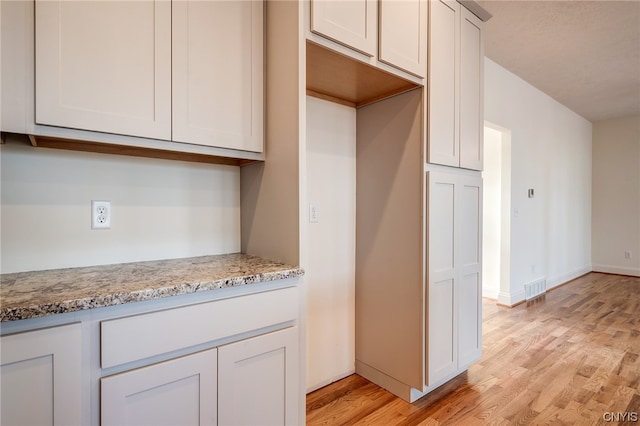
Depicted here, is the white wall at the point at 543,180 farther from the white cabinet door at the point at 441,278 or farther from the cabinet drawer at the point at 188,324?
the cabinet drawer at the point at 188,324

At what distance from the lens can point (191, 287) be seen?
1.11 metres

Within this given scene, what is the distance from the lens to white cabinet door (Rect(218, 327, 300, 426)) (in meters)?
1.22

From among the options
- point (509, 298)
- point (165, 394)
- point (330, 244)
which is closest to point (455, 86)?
point (330, 244)

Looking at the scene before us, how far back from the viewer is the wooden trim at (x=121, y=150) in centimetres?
124

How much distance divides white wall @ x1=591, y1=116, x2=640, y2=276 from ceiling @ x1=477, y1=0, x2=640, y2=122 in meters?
1.37

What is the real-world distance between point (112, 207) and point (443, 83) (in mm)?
1944

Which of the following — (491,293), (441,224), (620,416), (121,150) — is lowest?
(620,416)

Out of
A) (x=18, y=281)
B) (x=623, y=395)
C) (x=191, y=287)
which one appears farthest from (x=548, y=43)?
(x=18, y=281)

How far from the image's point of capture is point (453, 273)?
2.16 meters

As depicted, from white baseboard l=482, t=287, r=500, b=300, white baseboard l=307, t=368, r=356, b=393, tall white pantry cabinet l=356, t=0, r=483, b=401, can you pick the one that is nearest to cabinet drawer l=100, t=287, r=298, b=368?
tall white pantry cabinet l=356, t=0, r=483, b=401

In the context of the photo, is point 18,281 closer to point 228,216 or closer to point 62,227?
point 62,227

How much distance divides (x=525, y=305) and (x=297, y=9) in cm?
428

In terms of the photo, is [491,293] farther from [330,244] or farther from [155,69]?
[155,69]

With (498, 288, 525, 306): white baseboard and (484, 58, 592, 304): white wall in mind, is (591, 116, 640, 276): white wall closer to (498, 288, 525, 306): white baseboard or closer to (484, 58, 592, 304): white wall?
(484, 58, 592, 304): white wall
